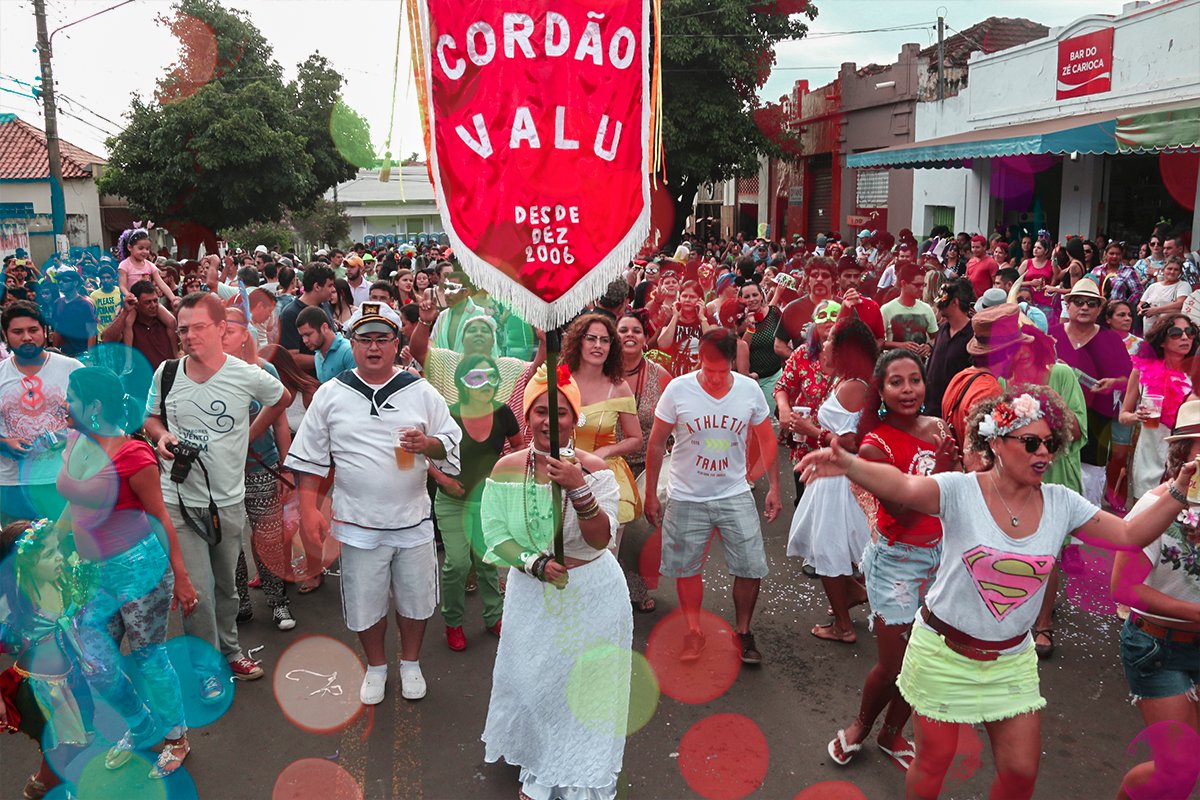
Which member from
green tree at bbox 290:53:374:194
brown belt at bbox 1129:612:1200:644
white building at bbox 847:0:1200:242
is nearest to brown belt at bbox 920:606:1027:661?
brown belt at bbox 1129:612:1200:644

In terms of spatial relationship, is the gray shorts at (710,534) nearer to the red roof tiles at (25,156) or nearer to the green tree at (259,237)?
the red roof tiles at (25,156)

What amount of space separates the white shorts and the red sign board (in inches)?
738

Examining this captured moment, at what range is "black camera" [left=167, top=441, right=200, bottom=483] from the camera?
4781 millimetres

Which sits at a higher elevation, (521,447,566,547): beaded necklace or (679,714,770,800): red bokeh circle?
(521,447,566,547): beaded necklace

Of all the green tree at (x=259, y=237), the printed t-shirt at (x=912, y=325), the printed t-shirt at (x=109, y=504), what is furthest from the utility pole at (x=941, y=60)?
the green tree at (x=259, y=237)

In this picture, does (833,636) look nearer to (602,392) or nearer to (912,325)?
(602,392)

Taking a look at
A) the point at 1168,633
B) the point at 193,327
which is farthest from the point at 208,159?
the point at 1168,633

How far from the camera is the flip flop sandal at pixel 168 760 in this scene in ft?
13.9

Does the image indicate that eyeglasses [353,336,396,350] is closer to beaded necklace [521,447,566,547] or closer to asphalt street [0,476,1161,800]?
beaded necklace [521,447,566,547]

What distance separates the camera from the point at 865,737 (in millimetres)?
4355

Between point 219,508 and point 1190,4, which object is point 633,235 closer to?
point 219,508

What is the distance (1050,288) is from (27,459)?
11.1 meters

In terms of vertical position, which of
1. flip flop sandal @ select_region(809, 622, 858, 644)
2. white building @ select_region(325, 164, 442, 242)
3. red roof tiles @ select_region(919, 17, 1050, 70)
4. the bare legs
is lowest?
flip flop sandal @ select_region(809, 622, 858, 644)

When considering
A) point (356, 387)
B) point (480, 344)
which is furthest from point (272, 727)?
point (480, 344)
